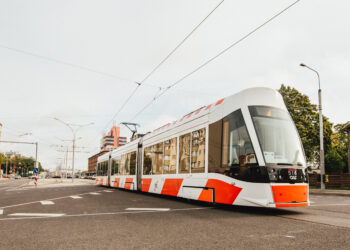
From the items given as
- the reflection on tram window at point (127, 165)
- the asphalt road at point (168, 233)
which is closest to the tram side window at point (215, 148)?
the asphalt road at point (168, 233)

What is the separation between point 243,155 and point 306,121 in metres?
30.7

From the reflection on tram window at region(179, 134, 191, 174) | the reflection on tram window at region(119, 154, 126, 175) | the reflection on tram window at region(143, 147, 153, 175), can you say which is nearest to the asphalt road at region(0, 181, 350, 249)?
the reflection on tram window at region(179, 134, 191, 174)

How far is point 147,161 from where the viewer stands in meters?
15.7

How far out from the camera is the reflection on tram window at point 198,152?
33.7 ft

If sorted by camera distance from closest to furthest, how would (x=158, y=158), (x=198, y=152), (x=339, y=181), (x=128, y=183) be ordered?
(x=198, y=152) < (x=158, y=158) < (x=128, y=183) < (x=339, y=181)

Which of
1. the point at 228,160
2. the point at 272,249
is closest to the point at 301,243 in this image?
the point at 272,249

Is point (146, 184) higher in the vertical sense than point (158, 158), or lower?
lower

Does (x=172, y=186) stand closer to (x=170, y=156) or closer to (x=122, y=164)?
(x=170, y=156)

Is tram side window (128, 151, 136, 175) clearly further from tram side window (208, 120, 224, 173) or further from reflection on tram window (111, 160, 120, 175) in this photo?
tram side window (208, 120, 224, 173)

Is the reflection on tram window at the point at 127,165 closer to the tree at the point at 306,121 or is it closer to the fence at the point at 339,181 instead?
the fence at the point at 339,181

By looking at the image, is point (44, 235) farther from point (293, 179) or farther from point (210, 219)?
point (293, 179)

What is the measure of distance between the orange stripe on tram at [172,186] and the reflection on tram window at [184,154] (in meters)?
0.48

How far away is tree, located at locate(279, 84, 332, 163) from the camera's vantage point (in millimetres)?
35625

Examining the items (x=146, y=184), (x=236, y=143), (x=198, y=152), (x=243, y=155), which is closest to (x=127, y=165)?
(x=146, y=184)
